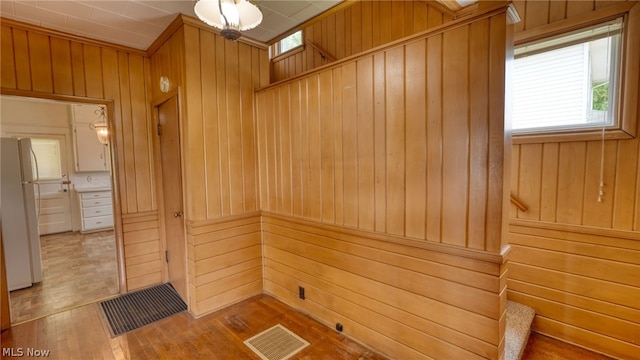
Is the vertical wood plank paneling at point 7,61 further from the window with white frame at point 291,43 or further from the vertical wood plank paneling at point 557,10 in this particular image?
the vertical wood plank paneling at point 557,10

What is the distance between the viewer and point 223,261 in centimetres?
272

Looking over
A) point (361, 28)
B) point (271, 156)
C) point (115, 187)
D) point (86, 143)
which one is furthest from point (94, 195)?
point (361, 28)

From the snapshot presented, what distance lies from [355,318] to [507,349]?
1.09m

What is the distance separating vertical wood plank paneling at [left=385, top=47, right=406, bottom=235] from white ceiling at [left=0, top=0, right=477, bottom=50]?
92cm

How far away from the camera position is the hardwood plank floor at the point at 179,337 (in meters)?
2.08

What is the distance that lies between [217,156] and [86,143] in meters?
4.96

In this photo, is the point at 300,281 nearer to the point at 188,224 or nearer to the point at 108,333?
the point at 188,224

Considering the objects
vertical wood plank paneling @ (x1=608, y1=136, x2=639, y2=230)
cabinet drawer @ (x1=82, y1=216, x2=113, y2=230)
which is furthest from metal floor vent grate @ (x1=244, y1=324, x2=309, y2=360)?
cabinet drawer @ (x1=82, y1=216, x2=113, y2=230)

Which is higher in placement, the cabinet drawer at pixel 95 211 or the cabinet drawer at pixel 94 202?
the cabinet drawer at pixel 94 202

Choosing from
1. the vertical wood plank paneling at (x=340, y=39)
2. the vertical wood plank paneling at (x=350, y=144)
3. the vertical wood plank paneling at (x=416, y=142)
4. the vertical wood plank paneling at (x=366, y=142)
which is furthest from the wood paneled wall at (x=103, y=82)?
the vertical wood plank paneling at (x=416, y=142)

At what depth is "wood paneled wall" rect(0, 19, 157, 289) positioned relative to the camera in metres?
2.45

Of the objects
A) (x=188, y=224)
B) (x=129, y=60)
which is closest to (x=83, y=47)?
(x=129, y=60)

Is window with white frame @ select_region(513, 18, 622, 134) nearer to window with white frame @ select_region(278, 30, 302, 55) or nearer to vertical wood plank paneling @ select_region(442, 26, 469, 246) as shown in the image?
vertical wood plank paneling @ select_region(442, 26, 469, 246)

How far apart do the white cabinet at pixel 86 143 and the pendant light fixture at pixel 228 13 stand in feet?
17.8
